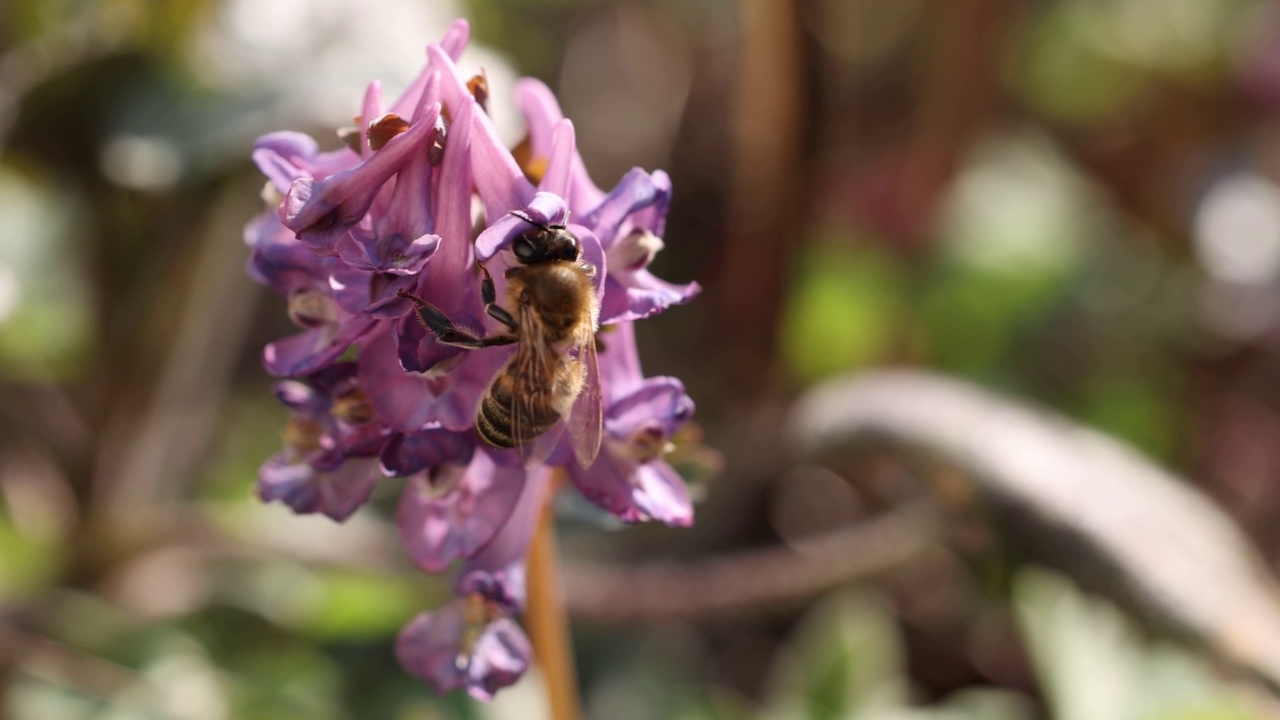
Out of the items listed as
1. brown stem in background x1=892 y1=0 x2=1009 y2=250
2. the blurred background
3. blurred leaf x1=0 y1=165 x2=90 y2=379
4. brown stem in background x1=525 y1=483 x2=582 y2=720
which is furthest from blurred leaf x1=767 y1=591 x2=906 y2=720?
blurred leaf x1=0 y1=165 x2=90 y2=379

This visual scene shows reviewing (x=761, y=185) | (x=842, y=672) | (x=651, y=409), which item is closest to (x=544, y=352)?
(x=651, y=409)

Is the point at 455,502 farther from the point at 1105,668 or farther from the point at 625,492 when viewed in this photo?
the point at 1105,668

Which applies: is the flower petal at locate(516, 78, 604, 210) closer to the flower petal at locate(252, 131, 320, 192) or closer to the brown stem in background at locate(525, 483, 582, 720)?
the flower petal at locate(252, 131, 320, 192)

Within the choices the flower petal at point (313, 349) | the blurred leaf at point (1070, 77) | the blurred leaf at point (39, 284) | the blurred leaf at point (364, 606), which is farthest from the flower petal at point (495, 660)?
the blurred leaf at point (1070, 77)

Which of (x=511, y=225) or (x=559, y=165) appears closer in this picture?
(x=511, y=225)

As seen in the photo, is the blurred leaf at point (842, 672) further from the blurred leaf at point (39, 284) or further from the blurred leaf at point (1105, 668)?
the blurred leaf at point (39, 284)

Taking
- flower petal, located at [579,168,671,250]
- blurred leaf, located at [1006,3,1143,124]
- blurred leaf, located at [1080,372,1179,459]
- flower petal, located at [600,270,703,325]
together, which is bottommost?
blurred leaf, located at [1080,372,1179,459]

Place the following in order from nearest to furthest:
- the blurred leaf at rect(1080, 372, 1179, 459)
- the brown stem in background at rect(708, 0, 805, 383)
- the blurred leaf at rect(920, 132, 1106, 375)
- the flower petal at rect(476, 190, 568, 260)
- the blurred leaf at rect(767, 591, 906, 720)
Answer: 1. the flower petal at rect(476, 190, 568, 260)
2. the blurred leaf at rect(767, 591, 906, 720)
3. the brown stem in background at rect(708, 0, 805, 383)
4. the blurred leaf at rect(1080, 372, 1179, 459)
5. the blurred leaf at rect(920, 132, 1106, 375)
